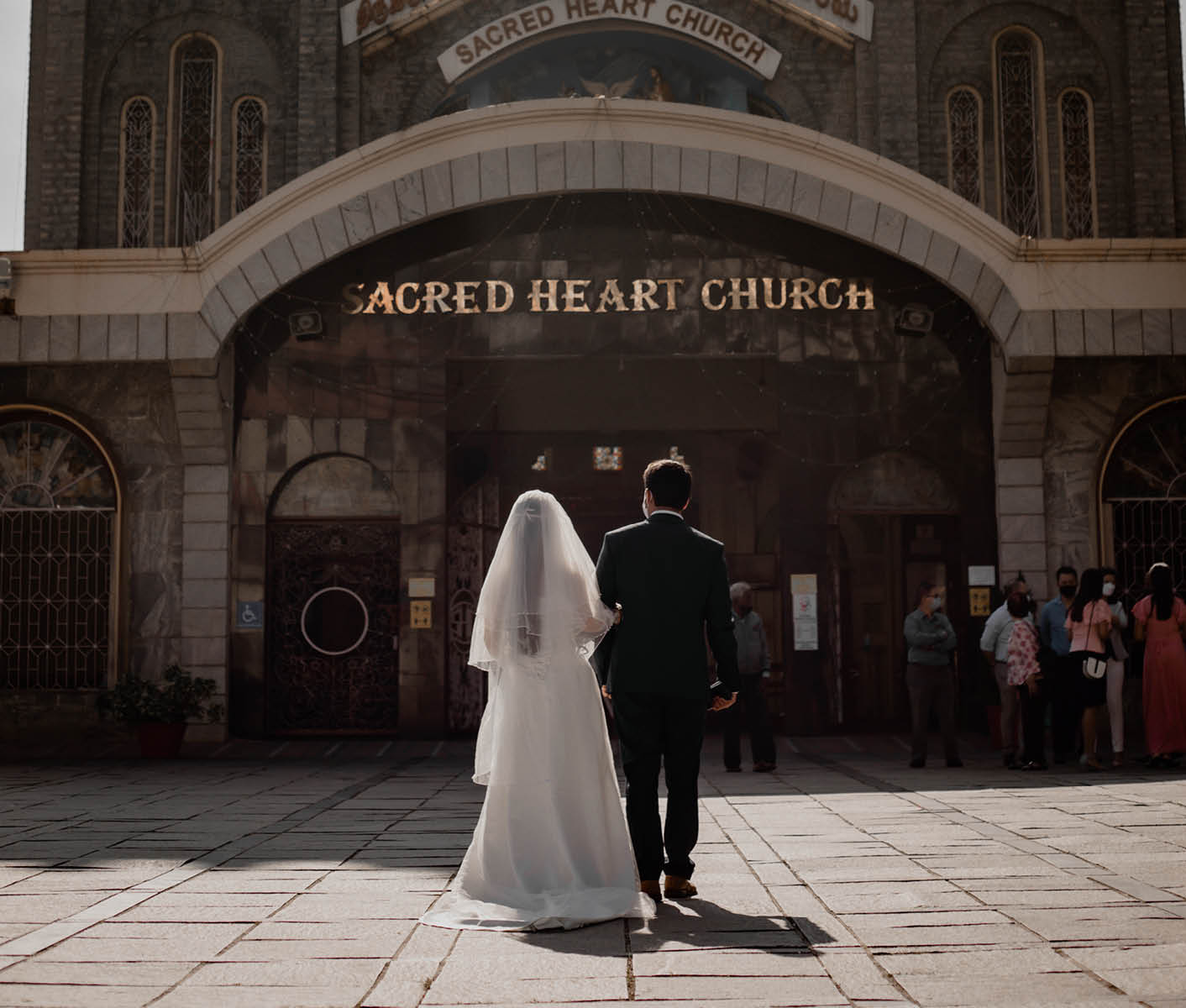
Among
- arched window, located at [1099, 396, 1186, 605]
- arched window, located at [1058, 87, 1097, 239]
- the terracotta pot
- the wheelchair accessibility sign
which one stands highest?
arched window, located at [1058, 87, 1097, 239]

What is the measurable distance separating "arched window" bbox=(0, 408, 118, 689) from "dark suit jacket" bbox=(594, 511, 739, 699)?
1159 centimetres

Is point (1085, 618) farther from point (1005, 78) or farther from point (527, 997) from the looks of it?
point (1005, 78)

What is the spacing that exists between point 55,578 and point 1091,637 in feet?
37.5

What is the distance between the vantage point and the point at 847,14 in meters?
20.8

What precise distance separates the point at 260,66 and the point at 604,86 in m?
5.18

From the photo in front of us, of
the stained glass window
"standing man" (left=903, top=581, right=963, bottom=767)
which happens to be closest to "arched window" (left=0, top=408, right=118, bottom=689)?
the stained glass window

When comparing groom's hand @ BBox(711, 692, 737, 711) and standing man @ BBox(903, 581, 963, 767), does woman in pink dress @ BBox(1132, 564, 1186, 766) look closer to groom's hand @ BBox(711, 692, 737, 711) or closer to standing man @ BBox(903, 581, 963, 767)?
standing man @ BBox(903, 581, 963, 767)

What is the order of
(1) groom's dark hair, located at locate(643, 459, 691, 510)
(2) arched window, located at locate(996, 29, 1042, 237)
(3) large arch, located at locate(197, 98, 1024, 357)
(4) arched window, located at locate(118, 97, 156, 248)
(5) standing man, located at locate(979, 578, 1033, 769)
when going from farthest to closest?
(4) arched window, located at locate(118, 97, 156, 248), (2) arched window, located at locate(996, 29, 1042, 237), (3) large arch, located at locate(197, 98, 1024, 357), (5) standing man, located at locate(979, 578, 1033, 769), (1) groom's dark hair, located at locate(643, 459, 691, 510)

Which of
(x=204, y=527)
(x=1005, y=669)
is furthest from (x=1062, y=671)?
(x=204, y=527)

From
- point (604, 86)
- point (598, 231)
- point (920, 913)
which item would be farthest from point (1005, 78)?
point (920, 913)

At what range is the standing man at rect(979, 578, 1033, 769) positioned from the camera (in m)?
13.2

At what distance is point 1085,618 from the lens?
12641mm

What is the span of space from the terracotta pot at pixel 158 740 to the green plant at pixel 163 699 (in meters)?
0.06

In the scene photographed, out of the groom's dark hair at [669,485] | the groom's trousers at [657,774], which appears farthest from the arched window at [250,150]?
the groom's trousers at [657,774]
